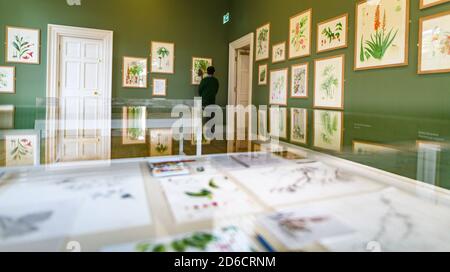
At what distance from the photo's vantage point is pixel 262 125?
7.19ft

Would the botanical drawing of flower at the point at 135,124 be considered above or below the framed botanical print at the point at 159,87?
below

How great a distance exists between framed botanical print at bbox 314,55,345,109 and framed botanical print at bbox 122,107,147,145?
2243 mm

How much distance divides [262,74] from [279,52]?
635 millimetres

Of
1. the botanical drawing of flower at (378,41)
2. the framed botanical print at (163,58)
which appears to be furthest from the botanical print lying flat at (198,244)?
the framed botanical print at (163,58)

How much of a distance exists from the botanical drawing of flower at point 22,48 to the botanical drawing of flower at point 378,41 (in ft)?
17.5

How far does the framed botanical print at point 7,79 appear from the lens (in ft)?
16.2

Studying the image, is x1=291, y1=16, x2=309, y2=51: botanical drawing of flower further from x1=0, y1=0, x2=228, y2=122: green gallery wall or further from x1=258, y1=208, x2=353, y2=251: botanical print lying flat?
x1=258, y1=208, x2=353, y2=251: botanical print lying flat

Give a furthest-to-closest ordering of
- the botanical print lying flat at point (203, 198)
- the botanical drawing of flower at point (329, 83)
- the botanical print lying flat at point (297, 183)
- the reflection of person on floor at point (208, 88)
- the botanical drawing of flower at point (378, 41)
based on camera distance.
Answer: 1. the reflection of person on floor at point (208, 88)
2. the botanical drawing of flower at point (329, 83)
3. the botanical drawing of flower at point (378, 41)
4. the botanical print lying flat at point (297, 183)
5. the botanical print lying flat at point (203, 198)

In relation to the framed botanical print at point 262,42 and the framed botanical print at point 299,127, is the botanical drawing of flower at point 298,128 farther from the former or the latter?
the framed botanical print at point 262,42

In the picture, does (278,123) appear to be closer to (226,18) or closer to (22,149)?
(22,149)

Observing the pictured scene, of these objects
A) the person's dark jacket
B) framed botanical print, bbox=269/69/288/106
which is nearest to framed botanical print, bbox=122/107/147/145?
framed botanical print, bbox=269/69/288/106

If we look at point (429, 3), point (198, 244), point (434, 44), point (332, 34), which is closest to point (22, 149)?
point (198, 244)
